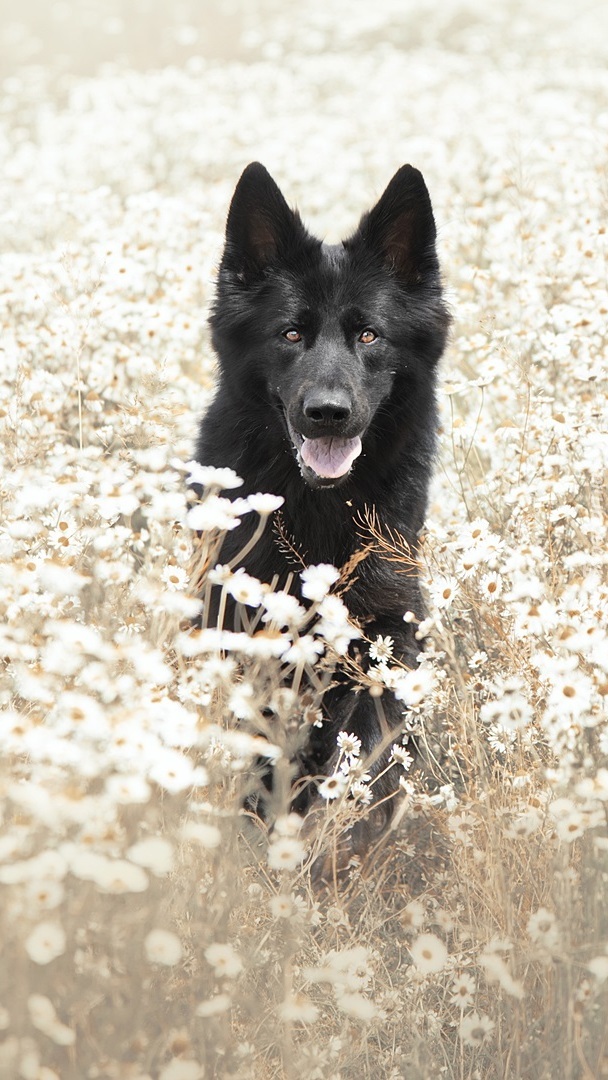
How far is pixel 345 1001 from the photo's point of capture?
198 cm

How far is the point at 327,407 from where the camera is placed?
3416 mm

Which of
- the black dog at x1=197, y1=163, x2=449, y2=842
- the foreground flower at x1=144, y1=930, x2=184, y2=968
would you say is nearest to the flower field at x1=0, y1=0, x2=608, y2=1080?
the foreground flower at x1=144, y1=930, x2=184, y2=968

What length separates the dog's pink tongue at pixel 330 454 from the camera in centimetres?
354

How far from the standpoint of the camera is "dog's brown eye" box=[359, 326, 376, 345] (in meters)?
3.80

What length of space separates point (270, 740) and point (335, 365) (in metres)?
1.86

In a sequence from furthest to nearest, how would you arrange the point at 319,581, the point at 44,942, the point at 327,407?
the point at 327,407
the point at 319,581
the point at 44,942

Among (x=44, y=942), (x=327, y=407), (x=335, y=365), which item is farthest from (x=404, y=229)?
(x=44, y=942)

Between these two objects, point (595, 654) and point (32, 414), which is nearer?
point (595, 654)

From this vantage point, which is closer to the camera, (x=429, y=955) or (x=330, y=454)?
(x=429, y=955)

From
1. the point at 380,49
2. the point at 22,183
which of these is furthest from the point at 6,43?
the point at 22,183

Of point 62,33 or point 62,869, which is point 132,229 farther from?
point 62,33

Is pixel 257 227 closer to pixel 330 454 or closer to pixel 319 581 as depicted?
pixel 330 454

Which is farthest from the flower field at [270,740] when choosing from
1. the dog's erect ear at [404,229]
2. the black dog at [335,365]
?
the dog's erect ear at [404,229]

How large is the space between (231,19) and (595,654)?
74.2ft
